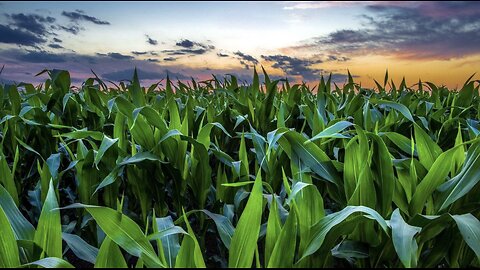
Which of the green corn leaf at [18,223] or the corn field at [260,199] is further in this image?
the green corn leaf at [18,223]

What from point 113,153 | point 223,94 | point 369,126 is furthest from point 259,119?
point 223,94

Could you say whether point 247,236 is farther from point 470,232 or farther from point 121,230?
point 470,232

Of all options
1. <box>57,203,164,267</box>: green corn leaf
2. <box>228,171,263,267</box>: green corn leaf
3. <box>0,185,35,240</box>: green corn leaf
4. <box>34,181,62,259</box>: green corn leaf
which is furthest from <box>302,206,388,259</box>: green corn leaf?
<box>0,185,35,240</box>: green corn leaf

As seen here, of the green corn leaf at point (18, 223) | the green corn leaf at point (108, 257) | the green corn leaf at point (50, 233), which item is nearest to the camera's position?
the green corn leaf at point (108, 257)

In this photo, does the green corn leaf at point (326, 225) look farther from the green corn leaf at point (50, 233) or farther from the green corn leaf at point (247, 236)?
the green corn leaf at point (50, 233)

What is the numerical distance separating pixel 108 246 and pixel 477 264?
1.02 metres

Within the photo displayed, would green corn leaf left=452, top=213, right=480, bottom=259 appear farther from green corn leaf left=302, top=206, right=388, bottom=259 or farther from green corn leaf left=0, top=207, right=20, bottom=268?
green corn leaf left=0, top=207, right=20, bottom=268

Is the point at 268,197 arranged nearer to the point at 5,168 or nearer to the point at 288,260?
the point at 288,260

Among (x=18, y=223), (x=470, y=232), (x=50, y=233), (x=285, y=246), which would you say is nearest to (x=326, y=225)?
(x=285, y=246)

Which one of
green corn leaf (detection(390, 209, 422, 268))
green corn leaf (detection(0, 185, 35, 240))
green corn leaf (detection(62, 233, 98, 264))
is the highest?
green corn leaf (detection(390, 209, 422, 268))

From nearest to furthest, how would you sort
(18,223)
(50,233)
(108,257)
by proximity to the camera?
(108,257) → (50,233) → (18,223)

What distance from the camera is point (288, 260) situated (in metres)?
1.02

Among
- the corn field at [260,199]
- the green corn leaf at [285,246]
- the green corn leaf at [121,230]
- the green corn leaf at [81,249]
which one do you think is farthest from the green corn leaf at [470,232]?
the green corn leaf at [81,249]

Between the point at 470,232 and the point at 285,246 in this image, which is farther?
the point at 470,232
